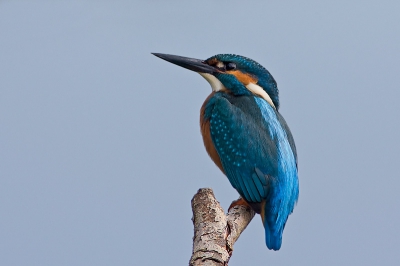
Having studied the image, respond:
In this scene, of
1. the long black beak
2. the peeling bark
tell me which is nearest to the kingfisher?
the long black beak

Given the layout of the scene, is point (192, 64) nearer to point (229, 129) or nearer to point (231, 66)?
point (231, 66)

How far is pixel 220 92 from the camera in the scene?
378 cm

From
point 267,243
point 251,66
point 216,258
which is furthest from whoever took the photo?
point 251,66

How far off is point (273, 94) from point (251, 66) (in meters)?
0.21

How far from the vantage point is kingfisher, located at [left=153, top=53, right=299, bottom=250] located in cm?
322

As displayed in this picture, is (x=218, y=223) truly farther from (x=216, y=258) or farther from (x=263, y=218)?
(x=263, y=218)

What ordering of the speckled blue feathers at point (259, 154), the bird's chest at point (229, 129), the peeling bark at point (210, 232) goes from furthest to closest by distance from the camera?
the bird's chest at point (229, 129) → the speckled blue feathers at point (259, 154) → the peeling bark at point (210, 232)

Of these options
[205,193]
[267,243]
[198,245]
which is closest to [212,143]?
[267,243]

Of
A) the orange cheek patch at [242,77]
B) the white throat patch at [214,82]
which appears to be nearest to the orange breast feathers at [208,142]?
the white throat patch at [214,82]

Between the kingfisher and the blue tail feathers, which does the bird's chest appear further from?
the blue tail feathers

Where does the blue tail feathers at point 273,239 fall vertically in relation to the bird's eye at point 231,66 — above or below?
below

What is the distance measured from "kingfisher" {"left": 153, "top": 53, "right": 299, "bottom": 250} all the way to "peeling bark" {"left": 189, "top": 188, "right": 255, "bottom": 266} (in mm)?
408

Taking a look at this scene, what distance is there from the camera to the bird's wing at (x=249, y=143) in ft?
10.7

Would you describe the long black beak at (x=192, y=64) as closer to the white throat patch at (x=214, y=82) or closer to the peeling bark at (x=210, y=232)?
the white throat patch at (x=214, y=82)
